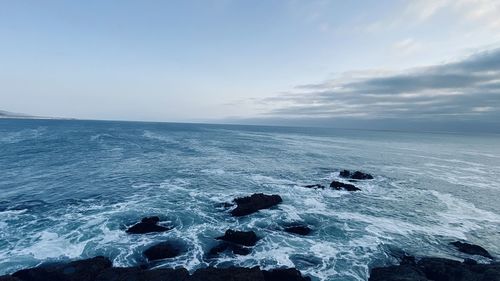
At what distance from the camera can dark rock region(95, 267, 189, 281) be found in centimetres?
1753

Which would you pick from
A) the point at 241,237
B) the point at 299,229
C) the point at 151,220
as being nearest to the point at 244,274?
the point at 241,237

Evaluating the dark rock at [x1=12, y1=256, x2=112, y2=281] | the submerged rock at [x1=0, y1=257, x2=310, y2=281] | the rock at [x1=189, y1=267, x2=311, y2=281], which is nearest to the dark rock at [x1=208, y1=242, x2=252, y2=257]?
the rock at [x1=189, y1=267, x2=311, y2=281]

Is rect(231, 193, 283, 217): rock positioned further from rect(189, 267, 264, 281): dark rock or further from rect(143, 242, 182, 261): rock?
rect(189, 267, 264, 281): dark rock

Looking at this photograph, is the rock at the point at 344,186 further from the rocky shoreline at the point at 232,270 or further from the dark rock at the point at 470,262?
the dark rock at the point at 470,262

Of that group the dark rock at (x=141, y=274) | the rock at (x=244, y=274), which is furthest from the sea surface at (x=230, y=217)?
the dark rock at (x=141, y=274)

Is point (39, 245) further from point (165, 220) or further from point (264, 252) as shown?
point (264, 252)

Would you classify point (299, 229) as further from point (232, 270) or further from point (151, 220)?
point (151, 220)

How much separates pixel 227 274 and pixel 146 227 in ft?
37.9

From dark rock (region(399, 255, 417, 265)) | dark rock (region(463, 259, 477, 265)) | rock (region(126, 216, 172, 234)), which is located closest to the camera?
dark rock (region(463, 259, 477, 265))

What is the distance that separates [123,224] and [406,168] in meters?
64.2

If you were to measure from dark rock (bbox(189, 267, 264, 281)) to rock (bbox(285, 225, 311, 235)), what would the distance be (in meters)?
9.06

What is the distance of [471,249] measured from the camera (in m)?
24.5

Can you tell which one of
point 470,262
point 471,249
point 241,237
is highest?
point 241,237

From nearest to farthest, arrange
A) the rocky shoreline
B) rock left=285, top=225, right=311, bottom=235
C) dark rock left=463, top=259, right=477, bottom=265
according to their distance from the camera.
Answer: the rocky shoreline, dark rock left=463, top=259, right=477, bottom=265, rock left=285, top=225, right=311, bottom=235
